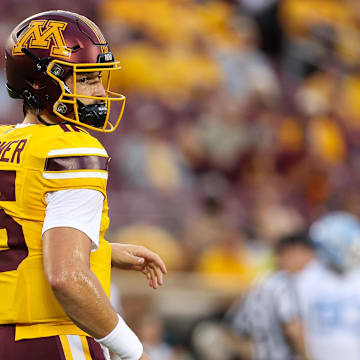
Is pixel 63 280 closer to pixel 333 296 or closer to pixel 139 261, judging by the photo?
pixel 139 261

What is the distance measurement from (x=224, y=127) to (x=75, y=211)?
8.33m

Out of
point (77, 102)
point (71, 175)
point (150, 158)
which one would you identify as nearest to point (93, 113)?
point (77, 102)

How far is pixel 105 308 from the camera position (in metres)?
2.70

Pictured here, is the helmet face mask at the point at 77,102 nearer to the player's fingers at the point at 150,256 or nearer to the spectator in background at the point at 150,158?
the player's fingers at the point at 150,256

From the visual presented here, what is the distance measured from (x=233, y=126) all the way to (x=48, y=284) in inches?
327

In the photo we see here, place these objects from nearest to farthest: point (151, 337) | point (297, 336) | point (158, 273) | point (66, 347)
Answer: point (66, 347)
point (158, 273)
point (297, 336)
point (151, 337)

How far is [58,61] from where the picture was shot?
296 centimetres

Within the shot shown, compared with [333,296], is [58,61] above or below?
above

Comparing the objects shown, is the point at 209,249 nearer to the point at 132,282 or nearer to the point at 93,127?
the point at 132,282

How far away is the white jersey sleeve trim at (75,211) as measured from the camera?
271cm

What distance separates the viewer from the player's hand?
3.29 m

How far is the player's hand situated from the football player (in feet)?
0.96

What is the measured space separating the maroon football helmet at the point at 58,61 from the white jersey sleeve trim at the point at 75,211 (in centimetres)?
33

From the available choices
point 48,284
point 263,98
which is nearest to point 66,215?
point 48,284
